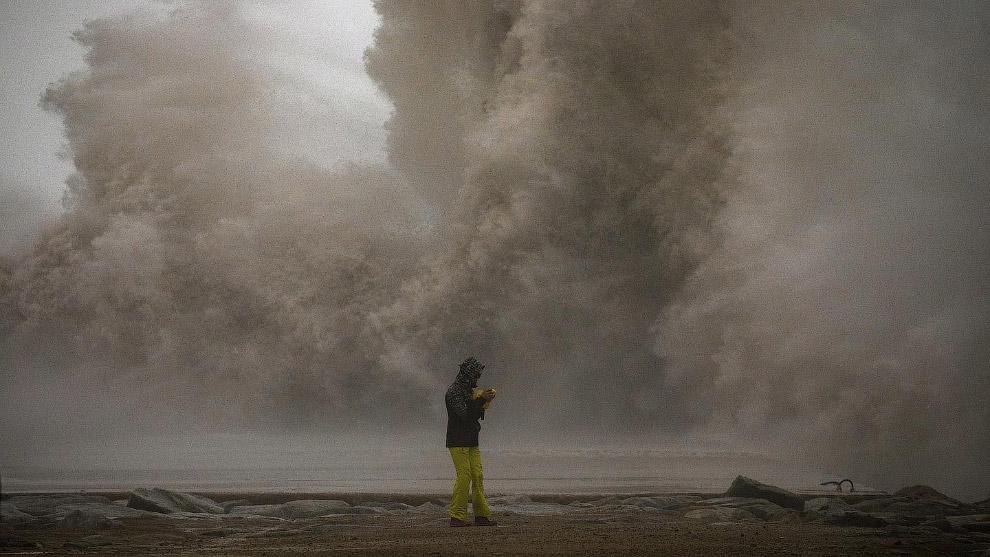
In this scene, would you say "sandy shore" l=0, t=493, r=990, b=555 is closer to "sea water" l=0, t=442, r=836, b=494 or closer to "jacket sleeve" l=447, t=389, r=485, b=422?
"jacket sleeve" l=447, t=389, r=485, b=422

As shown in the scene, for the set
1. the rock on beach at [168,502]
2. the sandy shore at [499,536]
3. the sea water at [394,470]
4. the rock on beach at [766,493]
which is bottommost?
the sandy shore at [499,536]

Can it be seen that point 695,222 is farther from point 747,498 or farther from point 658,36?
point 747,498

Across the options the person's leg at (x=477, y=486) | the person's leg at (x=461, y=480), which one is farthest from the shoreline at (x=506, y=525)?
the person's leg at (x=477, y=486)

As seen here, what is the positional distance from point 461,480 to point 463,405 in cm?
68

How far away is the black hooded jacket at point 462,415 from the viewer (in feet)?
32.0

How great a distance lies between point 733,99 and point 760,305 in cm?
426

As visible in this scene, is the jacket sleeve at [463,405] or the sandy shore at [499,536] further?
the jacket sleeve at [463,405]

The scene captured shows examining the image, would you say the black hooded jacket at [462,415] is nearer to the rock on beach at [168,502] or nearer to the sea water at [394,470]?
the rock on beach at [168,502]

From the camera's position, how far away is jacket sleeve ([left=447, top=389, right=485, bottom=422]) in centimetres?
977

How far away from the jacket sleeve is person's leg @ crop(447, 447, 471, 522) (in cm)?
31

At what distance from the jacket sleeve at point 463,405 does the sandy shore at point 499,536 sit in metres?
1.03

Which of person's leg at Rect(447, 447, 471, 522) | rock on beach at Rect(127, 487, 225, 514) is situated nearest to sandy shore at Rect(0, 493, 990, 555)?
person's leg at Rect(447, 447, 471, 522)

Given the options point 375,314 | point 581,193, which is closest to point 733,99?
point 581,193

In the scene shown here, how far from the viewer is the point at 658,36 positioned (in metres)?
21.0
